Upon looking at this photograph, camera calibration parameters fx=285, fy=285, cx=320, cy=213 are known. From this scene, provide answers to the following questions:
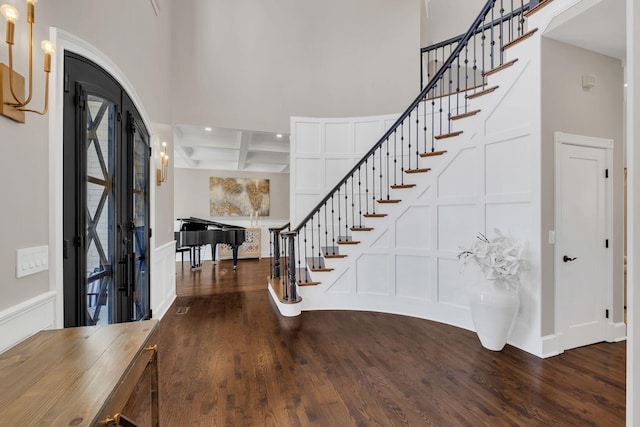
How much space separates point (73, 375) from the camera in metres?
0.92

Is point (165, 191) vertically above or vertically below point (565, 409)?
above

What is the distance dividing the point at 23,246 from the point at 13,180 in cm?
31

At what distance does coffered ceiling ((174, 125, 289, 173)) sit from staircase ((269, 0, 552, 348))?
106 inches

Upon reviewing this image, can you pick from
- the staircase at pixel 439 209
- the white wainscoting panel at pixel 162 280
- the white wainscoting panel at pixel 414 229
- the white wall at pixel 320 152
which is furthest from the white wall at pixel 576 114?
the white wainscoting panel at pixel 162 280

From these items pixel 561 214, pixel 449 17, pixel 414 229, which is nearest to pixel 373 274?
pixel 414 229

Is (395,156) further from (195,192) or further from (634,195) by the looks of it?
(195,192)

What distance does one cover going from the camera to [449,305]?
335 centimetres

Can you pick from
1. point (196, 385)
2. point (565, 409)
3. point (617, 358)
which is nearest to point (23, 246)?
point (196, 385)

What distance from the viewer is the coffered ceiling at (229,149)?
5.71 metres

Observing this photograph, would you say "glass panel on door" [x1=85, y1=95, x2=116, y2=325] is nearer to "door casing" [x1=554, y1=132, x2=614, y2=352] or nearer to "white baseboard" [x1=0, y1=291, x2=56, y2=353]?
"white baseboard" [x1=0, y1=291, x2=56, y2=353]

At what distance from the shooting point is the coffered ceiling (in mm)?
5714

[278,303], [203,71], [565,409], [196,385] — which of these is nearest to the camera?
[565,409]

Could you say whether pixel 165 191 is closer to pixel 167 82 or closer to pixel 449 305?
pixel 167 82

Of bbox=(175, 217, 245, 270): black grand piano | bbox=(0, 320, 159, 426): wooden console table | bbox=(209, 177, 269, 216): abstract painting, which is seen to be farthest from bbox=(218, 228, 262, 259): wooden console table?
bbox=(0, 320, 159, 426): wooden console table
